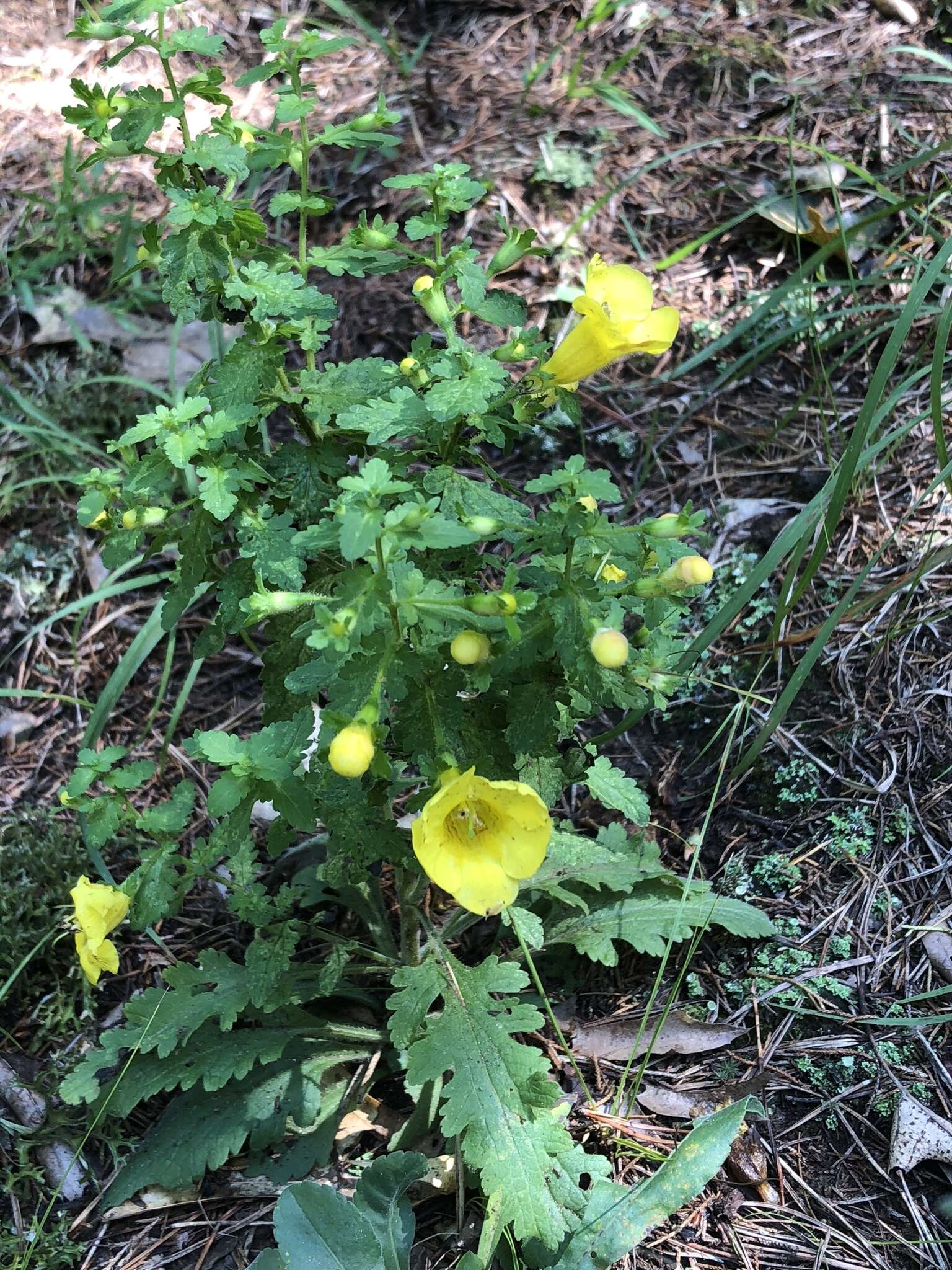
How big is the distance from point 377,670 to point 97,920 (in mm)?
937

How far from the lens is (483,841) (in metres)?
1.84

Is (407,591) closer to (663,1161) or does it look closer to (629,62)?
(663,1161)

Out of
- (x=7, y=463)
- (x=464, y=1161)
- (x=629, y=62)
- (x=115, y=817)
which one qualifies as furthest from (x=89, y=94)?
(x=629, y=62)

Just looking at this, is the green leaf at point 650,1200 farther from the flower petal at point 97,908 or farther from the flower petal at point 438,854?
the flower petal at point 97,908

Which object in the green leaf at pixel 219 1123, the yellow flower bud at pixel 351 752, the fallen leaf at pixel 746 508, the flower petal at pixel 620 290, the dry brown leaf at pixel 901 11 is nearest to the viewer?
the yellow flower bud at pixel 351 752

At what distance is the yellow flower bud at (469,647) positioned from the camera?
1668 millimetres

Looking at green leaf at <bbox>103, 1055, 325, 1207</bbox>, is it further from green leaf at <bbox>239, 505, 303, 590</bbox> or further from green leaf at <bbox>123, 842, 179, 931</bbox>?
green leaf at <bbox>239, 505, 303, 590</bbox>

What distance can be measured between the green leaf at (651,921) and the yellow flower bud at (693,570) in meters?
0.89

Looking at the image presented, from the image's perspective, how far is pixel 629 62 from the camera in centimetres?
385

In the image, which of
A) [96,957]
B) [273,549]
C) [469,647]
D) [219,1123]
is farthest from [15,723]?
[469,647]

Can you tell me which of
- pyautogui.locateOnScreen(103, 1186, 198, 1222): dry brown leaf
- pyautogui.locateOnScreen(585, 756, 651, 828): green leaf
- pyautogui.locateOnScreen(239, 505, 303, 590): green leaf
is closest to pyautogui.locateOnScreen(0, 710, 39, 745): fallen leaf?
pyautogui.locateOnScreen(103, 1186, 198, 1222): dry brown leaf

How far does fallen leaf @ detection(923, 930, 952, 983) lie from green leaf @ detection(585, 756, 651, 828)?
0.77 metres

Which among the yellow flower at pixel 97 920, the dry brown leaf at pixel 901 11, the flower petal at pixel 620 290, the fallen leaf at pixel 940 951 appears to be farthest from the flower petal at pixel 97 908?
the dry brown leaf at pixel 901 11

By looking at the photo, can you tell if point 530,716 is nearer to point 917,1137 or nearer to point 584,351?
point 584,351
